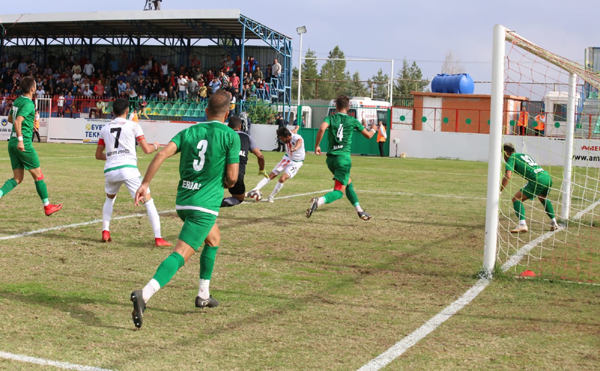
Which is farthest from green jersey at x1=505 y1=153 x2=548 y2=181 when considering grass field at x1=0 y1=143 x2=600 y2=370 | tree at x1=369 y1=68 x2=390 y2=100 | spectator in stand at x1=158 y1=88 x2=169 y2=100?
tree at x1=369 y1=68 x2=390 y2=100

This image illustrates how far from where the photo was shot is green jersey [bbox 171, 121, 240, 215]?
5.19 m

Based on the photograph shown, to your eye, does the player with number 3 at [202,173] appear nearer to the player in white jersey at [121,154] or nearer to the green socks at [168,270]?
the green socks at [168,270]

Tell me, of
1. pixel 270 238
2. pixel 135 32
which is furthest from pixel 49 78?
pixel 270 238

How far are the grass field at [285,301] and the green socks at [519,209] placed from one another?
0.69 meters

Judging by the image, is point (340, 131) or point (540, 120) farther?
point (540, 120)

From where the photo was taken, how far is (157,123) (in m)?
34.2

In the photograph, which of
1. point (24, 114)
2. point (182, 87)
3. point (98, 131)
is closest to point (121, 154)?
point (24, 114)

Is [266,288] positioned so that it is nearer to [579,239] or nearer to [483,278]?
[483,278]

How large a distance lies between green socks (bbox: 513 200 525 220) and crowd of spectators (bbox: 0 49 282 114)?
2660 cm

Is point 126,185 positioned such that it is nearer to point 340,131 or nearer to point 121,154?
point 121,154

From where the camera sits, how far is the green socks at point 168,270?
4941 millimetres

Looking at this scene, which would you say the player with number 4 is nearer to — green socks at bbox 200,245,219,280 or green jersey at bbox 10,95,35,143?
green jersey at bbox 10,95,35,143

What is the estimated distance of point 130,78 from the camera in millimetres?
41531

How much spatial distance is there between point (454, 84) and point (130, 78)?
66.6 feet
